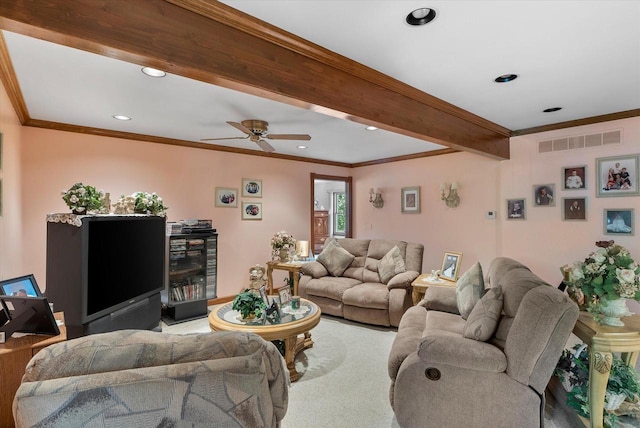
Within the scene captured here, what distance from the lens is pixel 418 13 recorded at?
1.71 m

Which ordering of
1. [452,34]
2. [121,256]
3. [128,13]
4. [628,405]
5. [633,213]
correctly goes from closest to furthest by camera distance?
[128,13] → [452,34] → [628,405] → [121,256] → [633,213]

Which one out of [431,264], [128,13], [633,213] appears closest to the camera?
[128,13]

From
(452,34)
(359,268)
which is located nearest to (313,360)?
(359,268)

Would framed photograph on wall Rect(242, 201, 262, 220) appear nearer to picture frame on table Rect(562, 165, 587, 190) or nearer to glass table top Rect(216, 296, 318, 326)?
glass table top Rect(216, 296, 318, 326)

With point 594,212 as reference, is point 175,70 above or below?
above

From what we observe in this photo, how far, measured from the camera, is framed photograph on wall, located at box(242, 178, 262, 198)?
207 inches

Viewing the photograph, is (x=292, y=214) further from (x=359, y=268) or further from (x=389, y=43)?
(x=389, y=43)

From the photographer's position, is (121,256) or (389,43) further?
(121,256)

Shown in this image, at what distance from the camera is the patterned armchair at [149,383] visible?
843 millimetres

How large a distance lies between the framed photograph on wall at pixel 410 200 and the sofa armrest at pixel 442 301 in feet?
8.01

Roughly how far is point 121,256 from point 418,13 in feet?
10.3

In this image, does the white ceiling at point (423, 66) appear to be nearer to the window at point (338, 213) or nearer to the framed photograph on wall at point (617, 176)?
the framed photograph on wall at point (617, 176)

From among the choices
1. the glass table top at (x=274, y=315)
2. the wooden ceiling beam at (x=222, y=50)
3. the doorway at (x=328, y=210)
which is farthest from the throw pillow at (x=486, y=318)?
the doorway at (x=328, y=210)

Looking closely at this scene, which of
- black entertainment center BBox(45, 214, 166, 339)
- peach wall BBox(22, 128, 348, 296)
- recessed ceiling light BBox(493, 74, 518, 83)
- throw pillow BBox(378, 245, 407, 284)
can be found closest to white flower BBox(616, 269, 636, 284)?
recessed ceiling light BBox(493, 74, 518, 83)
